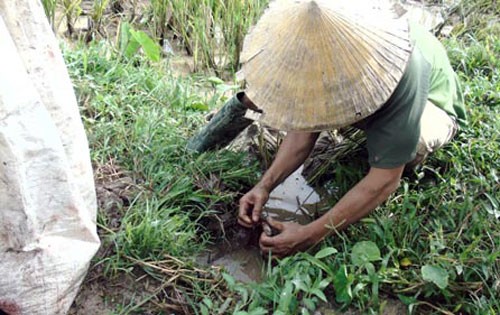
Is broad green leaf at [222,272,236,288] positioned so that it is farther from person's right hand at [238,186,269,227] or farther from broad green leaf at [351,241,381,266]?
broad green leaf at [351,241,381,266]

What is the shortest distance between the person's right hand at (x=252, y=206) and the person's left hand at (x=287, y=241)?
8cm

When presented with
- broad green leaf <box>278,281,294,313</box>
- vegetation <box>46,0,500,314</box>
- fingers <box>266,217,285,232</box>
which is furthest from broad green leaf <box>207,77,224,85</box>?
broad green leaf <box>278,281,294,313</box>

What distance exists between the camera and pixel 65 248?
6.37ft

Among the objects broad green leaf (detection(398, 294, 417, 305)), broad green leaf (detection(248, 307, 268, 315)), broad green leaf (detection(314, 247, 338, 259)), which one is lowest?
broad green leaf (detection(398, 294, 417, 305))

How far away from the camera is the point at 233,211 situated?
2635 millimetres

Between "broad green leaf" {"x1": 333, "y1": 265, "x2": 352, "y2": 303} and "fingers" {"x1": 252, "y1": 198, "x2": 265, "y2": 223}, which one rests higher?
"fingers" {"x1": 252, "y1": 198, "x2": 265, "y2": 223}

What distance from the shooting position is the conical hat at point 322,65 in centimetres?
187

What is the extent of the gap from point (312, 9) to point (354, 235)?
1.00m

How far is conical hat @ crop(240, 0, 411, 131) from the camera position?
1.87m

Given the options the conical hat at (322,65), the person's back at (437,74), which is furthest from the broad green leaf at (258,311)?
the person's back at (437,74)

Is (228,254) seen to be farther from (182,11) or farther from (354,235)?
(182,11)

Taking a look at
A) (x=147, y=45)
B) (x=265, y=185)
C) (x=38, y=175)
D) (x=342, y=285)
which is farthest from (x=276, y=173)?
(x=147, y=45)

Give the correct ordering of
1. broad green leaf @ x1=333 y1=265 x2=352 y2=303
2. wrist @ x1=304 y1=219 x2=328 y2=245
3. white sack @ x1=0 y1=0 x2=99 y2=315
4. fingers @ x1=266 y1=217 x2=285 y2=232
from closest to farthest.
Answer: white sack @ x1=0 y1=0 x2=99 y2=315 < broad green leaf @ x1=333 y1=265 x2=352 y2=303 < wrist @ x1=304 y1=219 x2=328 y2=245 < fingers @ x1=266 y1=217 x2=285 y2=232

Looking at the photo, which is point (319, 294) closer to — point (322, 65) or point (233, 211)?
point (233, 211)
